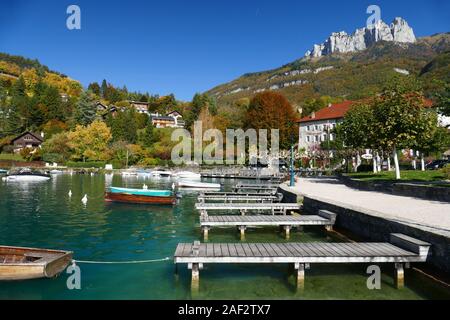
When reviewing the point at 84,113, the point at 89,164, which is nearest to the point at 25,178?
the point at 89,164

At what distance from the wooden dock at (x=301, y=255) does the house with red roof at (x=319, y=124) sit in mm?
76359

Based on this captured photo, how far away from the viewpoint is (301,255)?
1112 cm

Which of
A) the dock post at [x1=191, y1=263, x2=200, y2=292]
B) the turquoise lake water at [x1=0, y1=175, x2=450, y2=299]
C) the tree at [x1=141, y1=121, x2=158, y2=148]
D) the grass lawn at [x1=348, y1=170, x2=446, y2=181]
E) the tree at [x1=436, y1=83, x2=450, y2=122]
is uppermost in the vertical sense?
the tree at [x1=141, y1=121, x2=158, y2=148]

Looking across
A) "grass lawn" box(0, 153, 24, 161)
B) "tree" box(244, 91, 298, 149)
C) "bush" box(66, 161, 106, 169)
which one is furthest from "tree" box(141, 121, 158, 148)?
"grass lawn" box(0, 153, 24, 161)

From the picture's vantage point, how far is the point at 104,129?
9825 centimetres

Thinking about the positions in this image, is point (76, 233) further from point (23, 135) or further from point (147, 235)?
point (23, 135)

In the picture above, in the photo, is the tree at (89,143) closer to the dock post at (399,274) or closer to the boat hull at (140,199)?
the boat hull at (140,199)

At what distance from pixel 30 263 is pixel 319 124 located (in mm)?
87173

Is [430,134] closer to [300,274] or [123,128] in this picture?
[300,274]

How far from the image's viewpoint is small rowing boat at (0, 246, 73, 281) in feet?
36.6

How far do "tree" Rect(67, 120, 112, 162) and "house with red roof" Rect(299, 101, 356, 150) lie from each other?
52.6 meters

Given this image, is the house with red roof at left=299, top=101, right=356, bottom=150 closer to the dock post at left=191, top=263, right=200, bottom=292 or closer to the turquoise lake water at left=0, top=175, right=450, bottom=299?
the turquoise lake water at left=0, top=175, right=450, bottom=299
